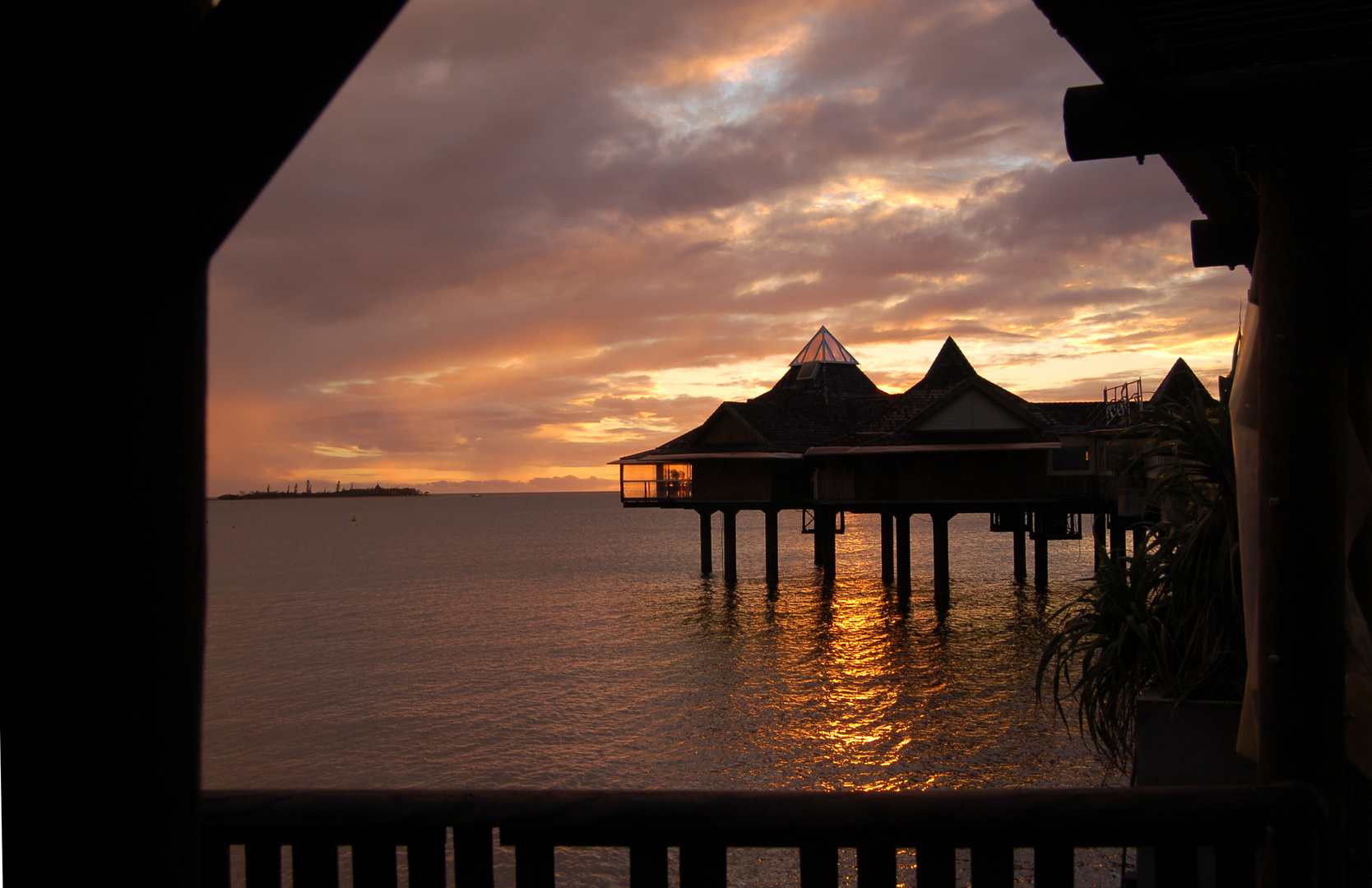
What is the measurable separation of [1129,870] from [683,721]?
1137 centimetres

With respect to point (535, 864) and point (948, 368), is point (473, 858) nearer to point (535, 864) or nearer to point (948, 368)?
point (535, 864)

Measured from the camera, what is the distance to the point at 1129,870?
6.65 metres

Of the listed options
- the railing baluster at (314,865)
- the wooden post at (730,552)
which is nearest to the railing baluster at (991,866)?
the railing baluster at (314,865)

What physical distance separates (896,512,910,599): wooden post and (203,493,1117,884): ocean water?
29.5 inches

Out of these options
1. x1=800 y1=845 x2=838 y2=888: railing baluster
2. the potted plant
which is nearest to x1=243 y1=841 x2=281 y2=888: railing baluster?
x1=800 y1=845 x2=838 y2=888: railing baluster

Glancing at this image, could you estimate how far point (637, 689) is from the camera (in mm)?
20656

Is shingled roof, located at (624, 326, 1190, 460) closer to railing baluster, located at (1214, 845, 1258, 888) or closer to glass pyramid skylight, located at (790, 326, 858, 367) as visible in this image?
glass pyramid skylight, located at (790, 326, 858, 367)

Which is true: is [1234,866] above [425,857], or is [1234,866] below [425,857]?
below

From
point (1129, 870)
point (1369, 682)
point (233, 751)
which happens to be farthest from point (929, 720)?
point (1369, 682)

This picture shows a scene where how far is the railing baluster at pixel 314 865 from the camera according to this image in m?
2.23

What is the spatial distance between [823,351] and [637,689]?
2983cm

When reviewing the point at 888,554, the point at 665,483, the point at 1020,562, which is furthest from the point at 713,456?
the point at 1020,562

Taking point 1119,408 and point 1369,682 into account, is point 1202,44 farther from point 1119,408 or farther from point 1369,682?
point 1119,408

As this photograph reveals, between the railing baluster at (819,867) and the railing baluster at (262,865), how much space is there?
4.19ft
